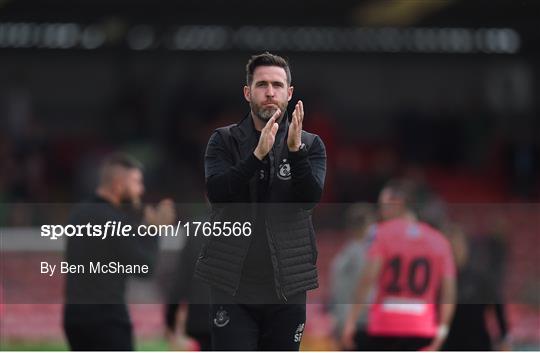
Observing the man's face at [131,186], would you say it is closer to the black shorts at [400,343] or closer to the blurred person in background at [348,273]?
the black shorts at [400,343]

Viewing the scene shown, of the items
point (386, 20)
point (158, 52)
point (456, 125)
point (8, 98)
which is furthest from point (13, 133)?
point (456, 125)

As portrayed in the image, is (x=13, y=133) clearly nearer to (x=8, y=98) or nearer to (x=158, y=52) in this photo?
(x=8, y=98)

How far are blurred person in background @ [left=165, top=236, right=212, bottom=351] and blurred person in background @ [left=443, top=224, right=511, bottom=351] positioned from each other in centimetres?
170

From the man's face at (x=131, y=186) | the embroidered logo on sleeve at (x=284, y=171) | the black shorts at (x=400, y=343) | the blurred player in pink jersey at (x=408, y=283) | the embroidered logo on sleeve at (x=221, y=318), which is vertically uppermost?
the man's face at (x=131, y=186)

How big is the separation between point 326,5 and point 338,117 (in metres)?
2.13

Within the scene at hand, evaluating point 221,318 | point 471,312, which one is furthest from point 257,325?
point 471,312

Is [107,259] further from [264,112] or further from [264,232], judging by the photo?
[264,112]

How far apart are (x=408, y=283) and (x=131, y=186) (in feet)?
6.40

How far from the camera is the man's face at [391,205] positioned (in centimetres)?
755

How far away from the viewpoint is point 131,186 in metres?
6.68

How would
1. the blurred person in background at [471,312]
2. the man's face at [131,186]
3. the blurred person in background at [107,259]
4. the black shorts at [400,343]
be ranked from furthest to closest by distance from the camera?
the blurred person in background at [471,312]
the black shorts at [400,343]
the man's face at [131,186]
the blurred person in background at [107,259]

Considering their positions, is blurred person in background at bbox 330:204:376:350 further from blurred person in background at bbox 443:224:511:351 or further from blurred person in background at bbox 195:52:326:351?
blurred person in background at bbox 195:52:326:351

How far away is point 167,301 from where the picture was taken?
25.0 ft
